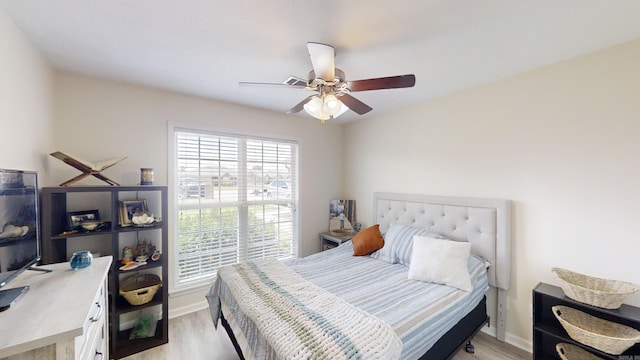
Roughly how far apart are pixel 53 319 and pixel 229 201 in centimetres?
211

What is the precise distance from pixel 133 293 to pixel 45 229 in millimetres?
822

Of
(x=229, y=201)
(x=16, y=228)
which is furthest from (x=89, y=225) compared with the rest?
(x=229, y=201)

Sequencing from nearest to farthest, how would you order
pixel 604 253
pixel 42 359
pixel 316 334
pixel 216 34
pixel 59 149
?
pixel 42 359, pixel 316 334, pixel 216 34, pixel 604 253, pixel 59 149

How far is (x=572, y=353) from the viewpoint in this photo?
1.80 metres

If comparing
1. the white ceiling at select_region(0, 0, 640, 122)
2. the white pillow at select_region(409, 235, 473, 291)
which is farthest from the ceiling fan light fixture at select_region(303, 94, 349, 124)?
the white pillow at select_region(409, 235, 473, 291)

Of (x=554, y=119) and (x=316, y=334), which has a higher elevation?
(x=554, y=119)

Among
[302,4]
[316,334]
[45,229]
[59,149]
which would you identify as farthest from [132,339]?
[302,4]

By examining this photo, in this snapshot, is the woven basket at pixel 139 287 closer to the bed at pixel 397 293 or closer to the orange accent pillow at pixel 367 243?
the bed at pixel 397 293

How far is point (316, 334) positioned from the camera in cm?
132

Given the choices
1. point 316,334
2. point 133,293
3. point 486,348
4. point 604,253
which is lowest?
point 486,348

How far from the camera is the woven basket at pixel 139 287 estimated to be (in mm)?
2166

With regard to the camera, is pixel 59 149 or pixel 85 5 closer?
pixel 85 5

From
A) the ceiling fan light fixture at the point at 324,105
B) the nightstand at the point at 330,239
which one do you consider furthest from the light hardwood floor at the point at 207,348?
the ceiling fan light fixture at the point at 324,105

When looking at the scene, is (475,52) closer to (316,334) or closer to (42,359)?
(316,334)
